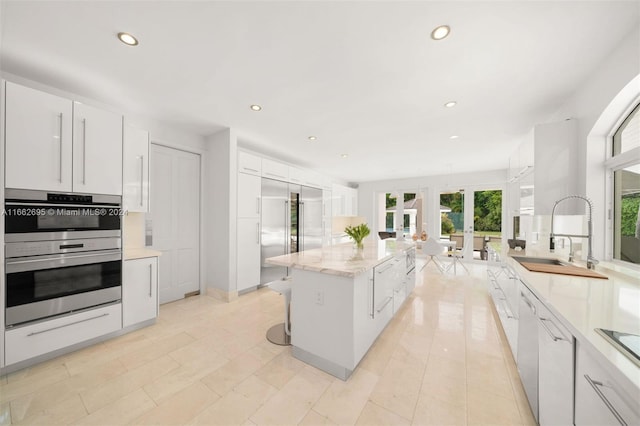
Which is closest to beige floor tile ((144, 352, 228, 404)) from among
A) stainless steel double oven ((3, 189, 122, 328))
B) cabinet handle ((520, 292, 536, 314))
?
stainless steel double oven ((3, 189, 122, 328))

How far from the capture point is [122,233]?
2383 millimetres

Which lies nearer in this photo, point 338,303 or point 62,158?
point 338,303

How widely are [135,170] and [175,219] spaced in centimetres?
100

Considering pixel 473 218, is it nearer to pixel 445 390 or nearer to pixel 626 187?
pixel 626 187

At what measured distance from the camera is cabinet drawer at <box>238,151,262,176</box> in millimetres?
3537

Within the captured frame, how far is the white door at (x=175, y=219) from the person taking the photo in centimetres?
317

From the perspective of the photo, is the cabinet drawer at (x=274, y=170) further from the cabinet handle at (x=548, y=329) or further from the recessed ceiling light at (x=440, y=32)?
the cabinet handle at (x=548, y=329)

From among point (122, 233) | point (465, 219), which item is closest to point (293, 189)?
point (122, 233)

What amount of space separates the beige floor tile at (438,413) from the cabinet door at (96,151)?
10.6 ft

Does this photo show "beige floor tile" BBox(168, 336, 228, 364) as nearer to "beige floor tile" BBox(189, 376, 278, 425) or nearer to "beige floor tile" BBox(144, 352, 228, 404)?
"beige floor tile" BBox(144, 352, 228, 404)

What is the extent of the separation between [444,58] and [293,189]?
322cm

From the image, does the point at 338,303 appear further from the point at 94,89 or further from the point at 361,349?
the point at 94,89

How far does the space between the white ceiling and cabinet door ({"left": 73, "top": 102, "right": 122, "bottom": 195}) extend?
353 mm

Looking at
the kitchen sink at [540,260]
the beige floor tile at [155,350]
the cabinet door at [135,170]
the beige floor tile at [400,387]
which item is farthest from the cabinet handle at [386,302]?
the cabinet door at [135,170]
